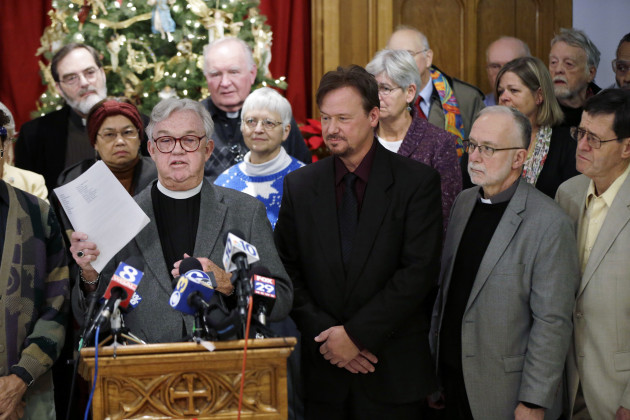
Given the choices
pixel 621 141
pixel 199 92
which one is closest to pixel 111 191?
pixel 621 141

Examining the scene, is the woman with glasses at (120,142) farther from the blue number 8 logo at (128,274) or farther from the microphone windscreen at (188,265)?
the blue number 8 logo at (128,274)

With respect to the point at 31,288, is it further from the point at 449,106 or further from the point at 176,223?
the point at 449,106

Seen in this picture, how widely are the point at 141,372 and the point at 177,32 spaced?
13.9 ft

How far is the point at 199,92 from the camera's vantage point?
6.15m

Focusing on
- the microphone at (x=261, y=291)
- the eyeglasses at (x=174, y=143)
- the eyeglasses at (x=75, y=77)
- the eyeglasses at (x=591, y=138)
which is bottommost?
the microphone at (x=261, y=291)

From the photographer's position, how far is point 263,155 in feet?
13.3

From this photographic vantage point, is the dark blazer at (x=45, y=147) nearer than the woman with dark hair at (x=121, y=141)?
No

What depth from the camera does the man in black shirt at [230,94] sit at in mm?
4527

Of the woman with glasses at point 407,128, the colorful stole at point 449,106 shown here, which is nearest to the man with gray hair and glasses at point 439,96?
the colorful stole at point 449,106

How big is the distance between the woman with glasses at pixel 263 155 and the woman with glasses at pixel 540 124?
112 cm

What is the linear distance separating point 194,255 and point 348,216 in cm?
62

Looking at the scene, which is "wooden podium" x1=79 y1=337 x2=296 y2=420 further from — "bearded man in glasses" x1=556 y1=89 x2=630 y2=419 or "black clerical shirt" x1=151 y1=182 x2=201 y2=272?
"bearded man in glasses" x1=556 y1=89 x2=630 y2=419

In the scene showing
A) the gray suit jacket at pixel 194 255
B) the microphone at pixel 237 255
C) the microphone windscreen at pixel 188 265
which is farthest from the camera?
the gray suit jacket at pixel 194 255

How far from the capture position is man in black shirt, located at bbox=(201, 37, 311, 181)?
4527 mm
